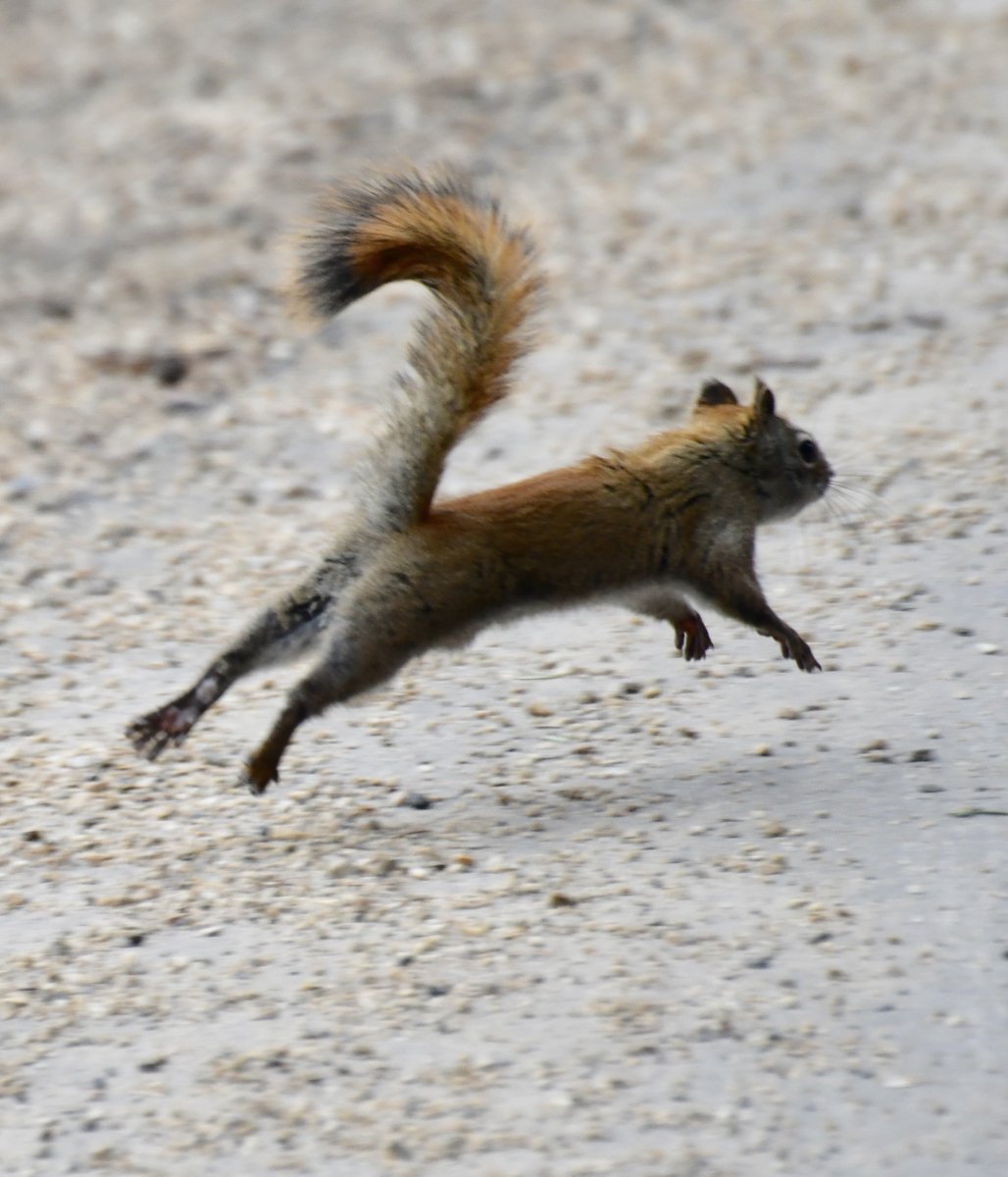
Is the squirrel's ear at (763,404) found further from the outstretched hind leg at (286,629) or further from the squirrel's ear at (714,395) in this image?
the outstretched hind leg at (286,629)

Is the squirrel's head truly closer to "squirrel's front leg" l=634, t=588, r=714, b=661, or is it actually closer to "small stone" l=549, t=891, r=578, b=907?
"squirrel's front leg" l=634, t=588, r=714, b=661

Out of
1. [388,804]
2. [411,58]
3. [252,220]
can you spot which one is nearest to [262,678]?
[388,804]

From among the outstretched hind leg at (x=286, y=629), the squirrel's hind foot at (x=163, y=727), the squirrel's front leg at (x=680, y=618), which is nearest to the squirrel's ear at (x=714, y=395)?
the squirrel's front leg at (x=680, y=618)

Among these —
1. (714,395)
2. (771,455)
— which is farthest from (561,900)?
(714,395)

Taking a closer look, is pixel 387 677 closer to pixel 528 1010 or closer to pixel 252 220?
pixel 528 1010

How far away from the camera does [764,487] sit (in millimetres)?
4961

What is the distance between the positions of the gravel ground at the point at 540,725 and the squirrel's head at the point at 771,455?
1.34ft

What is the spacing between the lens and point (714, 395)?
5.22m

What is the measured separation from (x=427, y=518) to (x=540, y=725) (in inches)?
28.1

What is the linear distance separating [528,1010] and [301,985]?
0.45 m

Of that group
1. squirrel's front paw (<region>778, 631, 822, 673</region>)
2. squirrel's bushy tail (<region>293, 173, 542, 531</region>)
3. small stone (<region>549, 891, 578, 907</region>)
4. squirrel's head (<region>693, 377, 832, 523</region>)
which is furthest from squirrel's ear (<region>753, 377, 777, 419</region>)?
small stone (<region>549, 891, 578, 907</region>)

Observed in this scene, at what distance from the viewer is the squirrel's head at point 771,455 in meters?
4.94

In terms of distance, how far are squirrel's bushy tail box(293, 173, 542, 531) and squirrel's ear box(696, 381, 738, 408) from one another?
0.89 metres

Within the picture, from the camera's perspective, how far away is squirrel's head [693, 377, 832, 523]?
4941 mm
